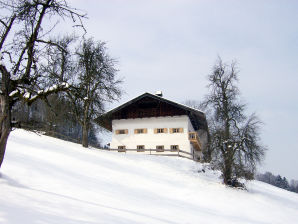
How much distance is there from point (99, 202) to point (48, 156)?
6.71m

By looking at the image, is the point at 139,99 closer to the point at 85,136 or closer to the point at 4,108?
the point at 85,136

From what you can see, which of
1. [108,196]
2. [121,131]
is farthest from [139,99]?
[108,196]

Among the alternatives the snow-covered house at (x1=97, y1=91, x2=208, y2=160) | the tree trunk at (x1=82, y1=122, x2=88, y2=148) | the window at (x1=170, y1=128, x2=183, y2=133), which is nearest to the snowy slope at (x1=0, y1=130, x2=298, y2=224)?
the tree trunk at (x1=82, y1=122, x2=88, y2=148)

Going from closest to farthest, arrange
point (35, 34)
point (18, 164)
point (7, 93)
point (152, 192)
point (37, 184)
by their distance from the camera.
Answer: point (7, 93), point (35, 34), point (37, 184), point (18, 164), point (152, 192)

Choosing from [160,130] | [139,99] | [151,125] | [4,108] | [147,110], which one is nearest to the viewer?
[4,108]

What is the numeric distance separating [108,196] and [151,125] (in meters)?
20.7

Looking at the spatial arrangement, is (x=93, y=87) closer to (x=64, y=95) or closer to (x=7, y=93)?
(x=64, y=95)

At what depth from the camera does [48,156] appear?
554 inches

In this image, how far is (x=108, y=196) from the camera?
9.54 metres

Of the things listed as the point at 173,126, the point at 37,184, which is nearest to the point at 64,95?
the point at 173,126

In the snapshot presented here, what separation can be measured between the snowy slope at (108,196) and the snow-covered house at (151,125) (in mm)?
9040

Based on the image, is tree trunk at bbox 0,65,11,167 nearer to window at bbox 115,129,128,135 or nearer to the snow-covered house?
the snow-covered house

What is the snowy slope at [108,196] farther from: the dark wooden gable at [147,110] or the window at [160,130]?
the dark wooden gable at [147,110]

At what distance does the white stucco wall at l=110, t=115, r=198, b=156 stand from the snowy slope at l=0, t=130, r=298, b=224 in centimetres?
886
